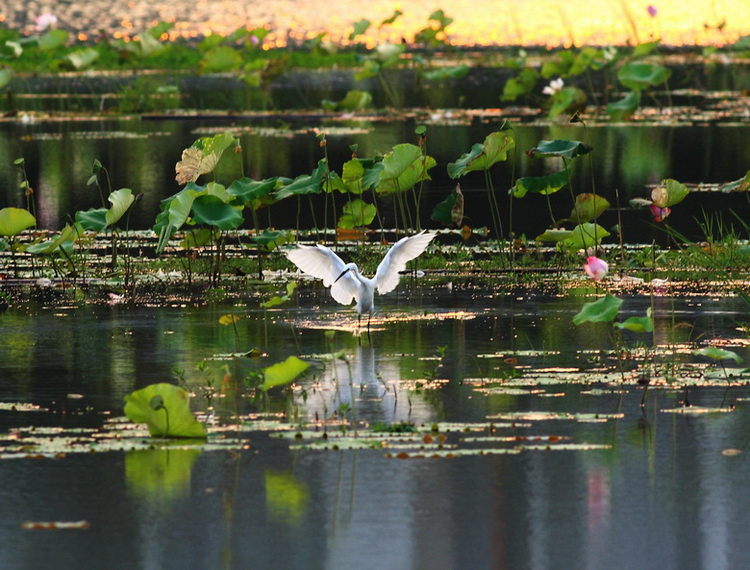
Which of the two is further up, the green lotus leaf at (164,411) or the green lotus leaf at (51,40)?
the green lotus leaf at (51,40)

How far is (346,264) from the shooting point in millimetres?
8719

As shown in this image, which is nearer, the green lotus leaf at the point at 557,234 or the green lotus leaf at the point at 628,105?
the green lotus leaf at the point at 557,234

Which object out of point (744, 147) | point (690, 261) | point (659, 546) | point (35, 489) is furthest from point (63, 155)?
point (659, 546)

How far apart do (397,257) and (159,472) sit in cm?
301

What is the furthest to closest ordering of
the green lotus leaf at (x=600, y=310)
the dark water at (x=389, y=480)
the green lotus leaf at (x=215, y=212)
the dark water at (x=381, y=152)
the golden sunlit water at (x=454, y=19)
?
the golden sunlit water at (x=454, y=19)
the dark water at (x=381, y=152)
the green lotus leaf at (x=215, y=212)
the green lotus leaf at (x=600, y=310)
the dark water at (x=389, y=480)

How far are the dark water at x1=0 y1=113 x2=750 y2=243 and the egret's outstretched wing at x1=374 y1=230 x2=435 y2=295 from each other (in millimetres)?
2949

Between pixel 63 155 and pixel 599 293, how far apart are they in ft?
30.5

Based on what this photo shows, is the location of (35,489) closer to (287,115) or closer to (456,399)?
(456,399)

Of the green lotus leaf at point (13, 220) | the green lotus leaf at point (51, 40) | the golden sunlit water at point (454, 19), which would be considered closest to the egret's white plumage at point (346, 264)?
the green lotus leaf at point (13, 220)

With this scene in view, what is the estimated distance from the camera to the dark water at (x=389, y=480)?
5.17m

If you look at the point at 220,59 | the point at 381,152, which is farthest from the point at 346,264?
the point at 220,59

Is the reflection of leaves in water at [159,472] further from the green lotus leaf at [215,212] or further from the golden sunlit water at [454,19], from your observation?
the golden sunlit water at [454,19]

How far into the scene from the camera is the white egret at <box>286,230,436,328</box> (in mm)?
8641

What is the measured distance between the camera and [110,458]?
6.17 meters
